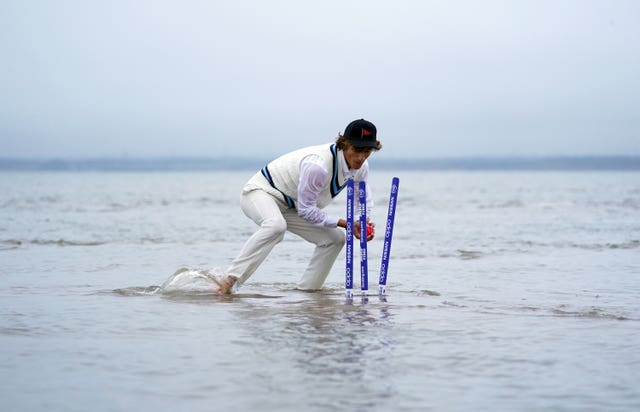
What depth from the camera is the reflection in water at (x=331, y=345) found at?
5.04 m

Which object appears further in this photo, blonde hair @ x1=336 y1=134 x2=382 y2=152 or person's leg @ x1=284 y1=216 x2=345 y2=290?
person's leg @ x1=284 y1=216 x2=345 y2=290

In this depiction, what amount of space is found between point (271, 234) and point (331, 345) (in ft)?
8.47

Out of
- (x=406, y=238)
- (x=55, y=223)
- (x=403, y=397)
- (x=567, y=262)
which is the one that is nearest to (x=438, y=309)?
(x=403, y=397)

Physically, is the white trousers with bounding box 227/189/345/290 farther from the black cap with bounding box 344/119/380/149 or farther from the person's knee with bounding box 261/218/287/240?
the black cap with bounding box 344/119/380/149

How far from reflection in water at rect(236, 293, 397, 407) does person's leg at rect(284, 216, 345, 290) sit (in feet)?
1.86

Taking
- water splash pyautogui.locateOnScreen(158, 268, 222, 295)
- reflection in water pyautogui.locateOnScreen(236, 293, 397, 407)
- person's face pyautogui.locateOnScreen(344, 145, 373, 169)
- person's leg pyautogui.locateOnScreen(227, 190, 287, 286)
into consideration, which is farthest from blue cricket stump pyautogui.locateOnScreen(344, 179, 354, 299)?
water splash pyautogui.locateOnScreen(158, 268, 222, 295)

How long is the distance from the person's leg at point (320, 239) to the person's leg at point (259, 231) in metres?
0.25

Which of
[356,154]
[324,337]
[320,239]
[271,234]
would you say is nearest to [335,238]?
[320,239]

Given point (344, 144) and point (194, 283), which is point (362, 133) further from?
point (194, 283)

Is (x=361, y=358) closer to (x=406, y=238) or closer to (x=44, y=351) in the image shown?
(x=44, y=351)

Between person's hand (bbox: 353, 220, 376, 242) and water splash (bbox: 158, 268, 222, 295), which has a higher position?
person's hand (bbox: 353, 220, 376, 242)

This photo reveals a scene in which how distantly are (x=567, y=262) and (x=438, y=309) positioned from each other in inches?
Result: 225

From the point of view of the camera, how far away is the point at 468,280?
11.1 meters

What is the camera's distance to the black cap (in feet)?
26.5
